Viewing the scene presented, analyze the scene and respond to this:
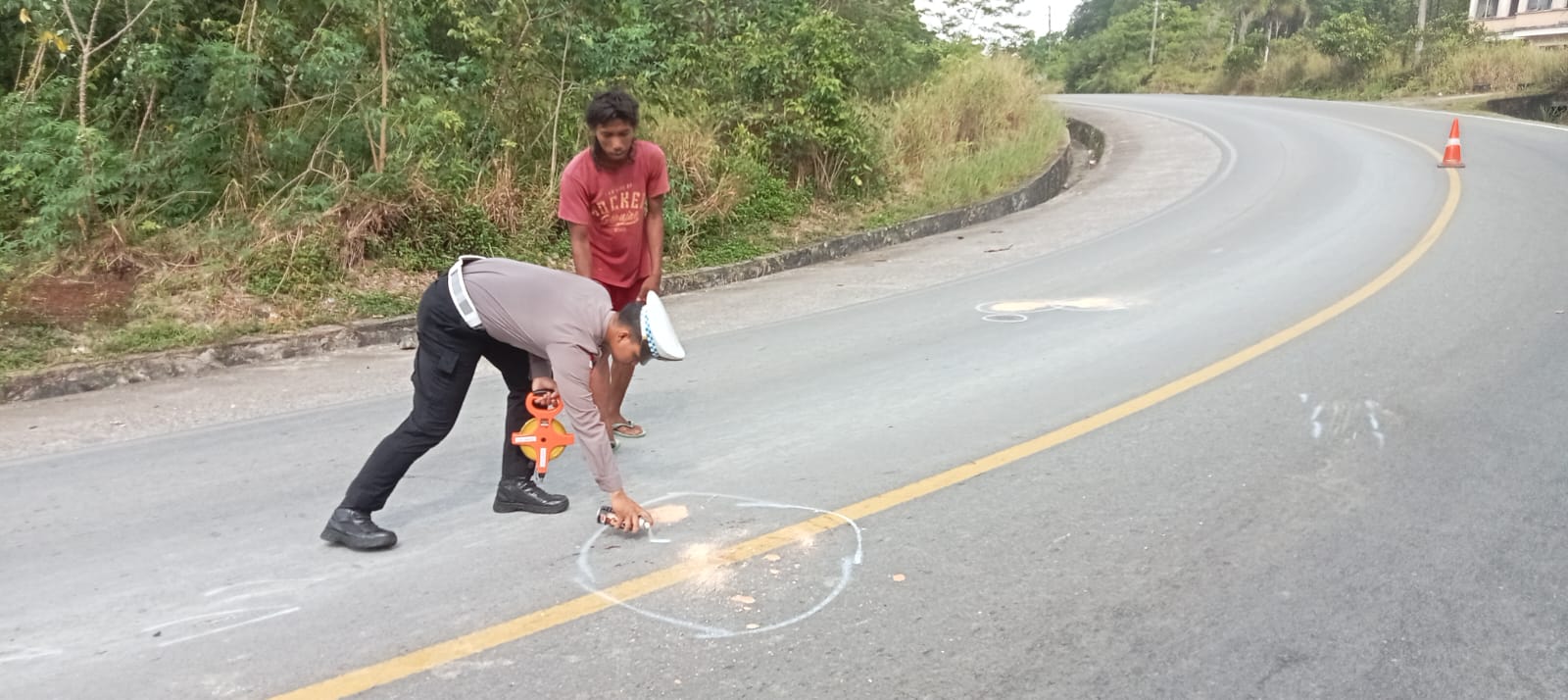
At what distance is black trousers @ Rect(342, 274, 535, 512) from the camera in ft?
12.6

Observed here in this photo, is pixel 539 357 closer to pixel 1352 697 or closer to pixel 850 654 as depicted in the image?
pixel 850 654

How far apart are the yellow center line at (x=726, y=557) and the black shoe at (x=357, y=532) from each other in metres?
0.87

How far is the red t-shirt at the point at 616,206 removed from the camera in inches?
188

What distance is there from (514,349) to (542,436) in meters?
0.42

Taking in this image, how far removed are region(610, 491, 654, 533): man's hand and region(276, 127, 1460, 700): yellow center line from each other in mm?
211

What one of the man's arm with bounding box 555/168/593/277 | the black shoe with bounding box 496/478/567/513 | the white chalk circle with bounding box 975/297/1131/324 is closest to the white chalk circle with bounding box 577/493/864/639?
the black shoe with bounding box 496/478/567/513

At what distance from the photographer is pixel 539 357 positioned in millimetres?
4031

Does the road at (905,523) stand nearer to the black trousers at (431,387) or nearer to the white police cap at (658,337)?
the black trousers at (431,387)

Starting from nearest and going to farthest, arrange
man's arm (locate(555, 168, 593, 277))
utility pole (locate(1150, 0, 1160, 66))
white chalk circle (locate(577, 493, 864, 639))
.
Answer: white chalk circle (locate(577, 493, 864, 639)) < man's arm (locate(555, 168, 593, 277)) < utility pole (locate(1150, 0, 1160, 66))

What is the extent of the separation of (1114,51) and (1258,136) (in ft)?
143

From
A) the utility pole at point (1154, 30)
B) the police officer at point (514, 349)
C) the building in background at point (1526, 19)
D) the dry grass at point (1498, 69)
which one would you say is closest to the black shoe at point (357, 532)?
the police officer at point (514, 349)

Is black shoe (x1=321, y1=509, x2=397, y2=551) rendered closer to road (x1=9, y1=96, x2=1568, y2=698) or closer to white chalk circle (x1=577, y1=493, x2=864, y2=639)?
road (x1=9, y1=96, x2=1568, y2=698)

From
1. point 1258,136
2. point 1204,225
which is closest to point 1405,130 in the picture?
point 1258,136

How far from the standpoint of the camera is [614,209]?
4875 mm
